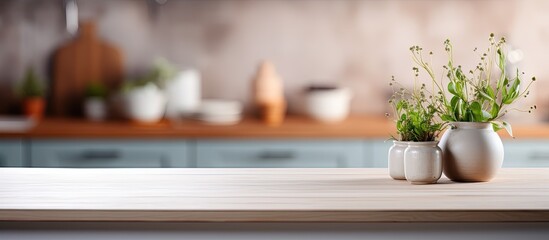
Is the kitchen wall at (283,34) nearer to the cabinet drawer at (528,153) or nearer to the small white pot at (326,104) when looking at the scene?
the small white pot at (326,104)

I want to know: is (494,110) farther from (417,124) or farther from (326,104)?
(326,104)

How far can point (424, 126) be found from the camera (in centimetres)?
219

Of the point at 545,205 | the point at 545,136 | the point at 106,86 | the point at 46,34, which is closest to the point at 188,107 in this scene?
the point at 106,86

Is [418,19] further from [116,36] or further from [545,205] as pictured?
[545,205]

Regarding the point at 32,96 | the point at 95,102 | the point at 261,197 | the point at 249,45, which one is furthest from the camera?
the point at 249,45

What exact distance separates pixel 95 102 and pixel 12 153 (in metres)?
0.62

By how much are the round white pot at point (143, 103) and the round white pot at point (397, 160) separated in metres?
2.30

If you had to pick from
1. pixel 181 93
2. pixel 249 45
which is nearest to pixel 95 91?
pixel 181 93

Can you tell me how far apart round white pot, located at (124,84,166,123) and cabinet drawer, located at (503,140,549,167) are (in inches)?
71.6

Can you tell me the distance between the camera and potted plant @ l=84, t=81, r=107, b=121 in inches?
177

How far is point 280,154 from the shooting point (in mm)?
4031

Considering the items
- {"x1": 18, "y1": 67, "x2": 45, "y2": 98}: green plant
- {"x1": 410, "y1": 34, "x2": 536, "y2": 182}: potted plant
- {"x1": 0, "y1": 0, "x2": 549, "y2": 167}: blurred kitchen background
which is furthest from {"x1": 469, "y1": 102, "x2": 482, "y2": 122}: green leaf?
{"x1": 18, "y1": 67, "x2": 45, "y2": 98}: green plant

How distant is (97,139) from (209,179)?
184 cm

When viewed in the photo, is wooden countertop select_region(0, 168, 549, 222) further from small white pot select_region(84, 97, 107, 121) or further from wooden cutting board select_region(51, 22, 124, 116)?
wooden cutting board select_region(51, 22, 124, 116)
